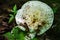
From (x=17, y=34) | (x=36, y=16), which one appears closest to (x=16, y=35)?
(x=17, y=34)

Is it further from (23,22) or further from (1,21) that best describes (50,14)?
(1,21)

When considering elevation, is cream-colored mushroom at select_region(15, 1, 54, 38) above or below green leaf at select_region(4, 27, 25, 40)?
above

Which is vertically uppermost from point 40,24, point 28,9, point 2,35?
point 28,9

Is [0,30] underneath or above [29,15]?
underneath

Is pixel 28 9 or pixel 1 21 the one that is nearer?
pixel 28 9

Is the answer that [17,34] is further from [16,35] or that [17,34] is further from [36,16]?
[36,16]

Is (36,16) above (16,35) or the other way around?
above

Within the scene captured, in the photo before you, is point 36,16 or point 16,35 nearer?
point 16,35

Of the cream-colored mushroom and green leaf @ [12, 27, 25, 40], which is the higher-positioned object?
the cream-colored mushroom

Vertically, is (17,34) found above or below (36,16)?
below

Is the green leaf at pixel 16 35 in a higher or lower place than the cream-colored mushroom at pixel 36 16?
lower

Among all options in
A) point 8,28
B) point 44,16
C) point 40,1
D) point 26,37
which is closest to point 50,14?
point 44,16
